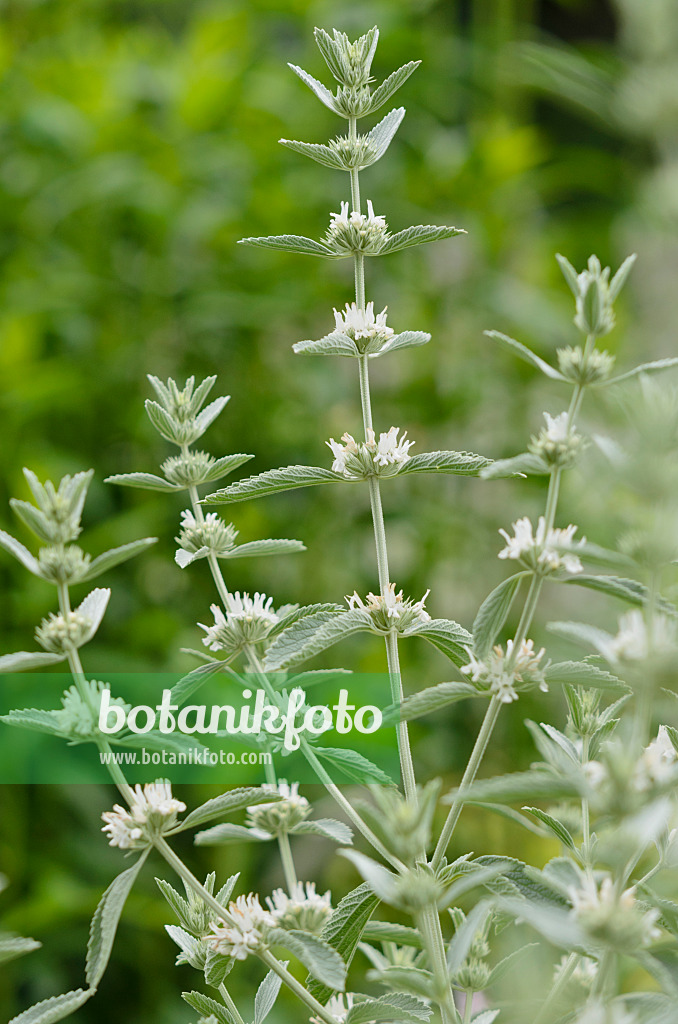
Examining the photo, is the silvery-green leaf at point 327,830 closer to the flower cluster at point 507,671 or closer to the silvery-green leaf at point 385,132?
the flower cluster at point 507,671

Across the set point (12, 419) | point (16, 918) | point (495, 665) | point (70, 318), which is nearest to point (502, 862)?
point (495, 665)

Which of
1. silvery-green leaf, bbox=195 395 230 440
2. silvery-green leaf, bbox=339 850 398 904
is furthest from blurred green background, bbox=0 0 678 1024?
silvery-green leaf, bbox=339 850 398 904

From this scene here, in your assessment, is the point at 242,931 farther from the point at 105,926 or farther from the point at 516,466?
the point at 516,466

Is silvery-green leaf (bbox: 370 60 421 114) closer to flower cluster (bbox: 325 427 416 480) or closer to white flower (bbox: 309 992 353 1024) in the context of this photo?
flower cluster (bbox: 325 427 416 480)

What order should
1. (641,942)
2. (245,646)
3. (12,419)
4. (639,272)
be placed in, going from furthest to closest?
(639,272) < (12,419) < (245,646) < (641,942)

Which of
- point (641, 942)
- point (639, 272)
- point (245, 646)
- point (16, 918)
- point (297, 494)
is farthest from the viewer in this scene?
point (639, 272)

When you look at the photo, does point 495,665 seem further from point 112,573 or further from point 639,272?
point 639,272

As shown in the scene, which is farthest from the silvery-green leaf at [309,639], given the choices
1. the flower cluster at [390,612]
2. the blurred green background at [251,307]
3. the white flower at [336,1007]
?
the blurred green background at [251,307]
